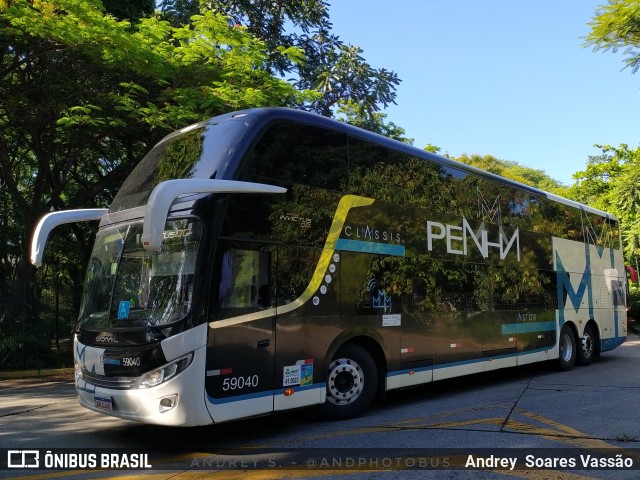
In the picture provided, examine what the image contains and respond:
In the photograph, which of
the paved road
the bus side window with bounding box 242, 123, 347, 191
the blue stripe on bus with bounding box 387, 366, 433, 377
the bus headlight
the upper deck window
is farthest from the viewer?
the blue stripe on bus with bounding box 387, 366, 433, 377

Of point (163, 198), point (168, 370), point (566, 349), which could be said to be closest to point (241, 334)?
point (168, 370)

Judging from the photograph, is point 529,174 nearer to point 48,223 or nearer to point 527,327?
point 527,327

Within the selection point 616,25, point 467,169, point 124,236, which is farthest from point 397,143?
point 616,25

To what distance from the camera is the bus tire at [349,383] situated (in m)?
7.12

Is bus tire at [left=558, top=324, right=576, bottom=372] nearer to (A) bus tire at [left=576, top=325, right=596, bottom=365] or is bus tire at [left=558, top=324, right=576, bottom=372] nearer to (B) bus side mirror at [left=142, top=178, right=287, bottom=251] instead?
(A) bus tire at [left=576, top=325, right=596, bottom=365]

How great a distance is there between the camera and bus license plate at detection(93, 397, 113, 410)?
579 centimetres

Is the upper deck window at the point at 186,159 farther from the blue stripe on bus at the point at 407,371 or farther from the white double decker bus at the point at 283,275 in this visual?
the blue stripe on bus at the point at 407,371

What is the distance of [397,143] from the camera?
853cm

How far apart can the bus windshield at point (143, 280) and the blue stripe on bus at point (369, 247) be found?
222 centimetres

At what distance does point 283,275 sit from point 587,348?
32.5 feet

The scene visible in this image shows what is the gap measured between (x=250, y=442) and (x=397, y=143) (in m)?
5.00

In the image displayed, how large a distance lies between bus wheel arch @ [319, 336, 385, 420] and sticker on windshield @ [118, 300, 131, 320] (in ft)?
8.41

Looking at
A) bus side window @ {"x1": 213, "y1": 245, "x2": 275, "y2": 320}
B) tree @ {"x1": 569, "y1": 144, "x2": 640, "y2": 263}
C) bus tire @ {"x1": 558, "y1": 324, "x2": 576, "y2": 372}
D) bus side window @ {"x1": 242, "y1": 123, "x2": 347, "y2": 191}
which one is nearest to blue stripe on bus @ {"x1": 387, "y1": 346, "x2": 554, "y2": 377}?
bus tire @ {"x1": 558, "y1": 324, "x2": 576, "y2": 372}

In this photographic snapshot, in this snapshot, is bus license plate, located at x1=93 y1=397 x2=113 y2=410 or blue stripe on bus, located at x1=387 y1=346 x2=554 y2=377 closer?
bus license plate, located at x1=93 y1=397 x2=113 y2=410
